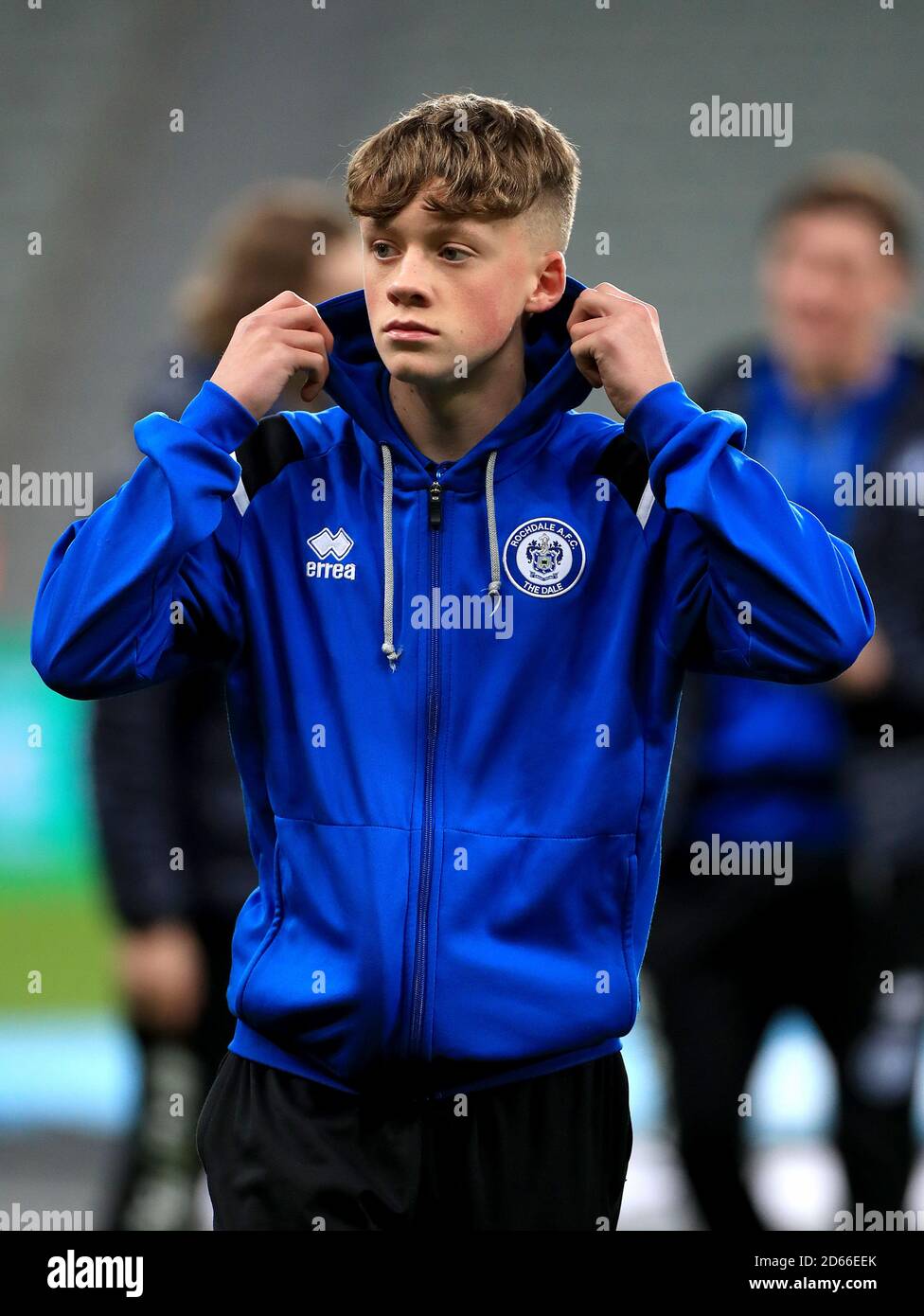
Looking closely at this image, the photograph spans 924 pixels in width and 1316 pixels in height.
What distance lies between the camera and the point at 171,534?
67.4 inches

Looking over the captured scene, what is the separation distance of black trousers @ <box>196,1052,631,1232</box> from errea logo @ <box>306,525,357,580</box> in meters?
0.46

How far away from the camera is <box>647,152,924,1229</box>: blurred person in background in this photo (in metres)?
3.00

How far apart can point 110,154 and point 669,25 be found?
2.07 m

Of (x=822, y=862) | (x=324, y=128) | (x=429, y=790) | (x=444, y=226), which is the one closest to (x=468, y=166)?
(x=444, y=226)

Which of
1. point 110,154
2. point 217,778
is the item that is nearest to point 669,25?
point 110,154

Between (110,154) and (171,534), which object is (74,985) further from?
(171,534)

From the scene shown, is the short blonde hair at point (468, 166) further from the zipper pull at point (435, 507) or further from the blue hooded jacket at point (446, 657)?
the zipper pull at point (435, 507)

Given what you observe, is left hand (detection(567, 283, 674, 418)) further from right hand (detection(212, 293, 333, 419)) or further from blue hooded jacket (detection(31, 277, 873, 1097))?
right hand (detection(212, 293, 333, 419))

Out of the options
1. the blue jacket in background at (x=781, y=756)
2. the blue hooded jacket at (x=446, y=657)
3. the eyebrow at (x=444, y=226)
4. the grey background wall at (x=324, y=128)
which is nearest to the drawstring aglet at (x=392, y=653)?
the blue hooded jacket at (x=446, y=657)

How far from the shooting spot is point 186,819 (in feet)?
9.75

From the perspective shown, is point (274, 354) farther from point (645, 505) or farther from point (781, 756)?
point (781, 756)

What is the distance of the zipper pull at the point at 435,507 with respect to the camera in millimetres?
1830

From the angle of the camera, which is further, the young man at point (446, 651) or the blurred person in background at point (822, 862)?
the blurred person in background at point (822, 862)

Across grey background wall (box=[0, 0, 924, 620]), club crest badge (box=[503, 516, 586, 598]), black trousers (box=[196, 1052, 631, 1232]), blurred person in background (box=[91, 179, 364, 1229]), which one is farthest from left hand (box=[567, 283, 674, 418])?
grey background wall (box=[0, 0, 924, 620])
